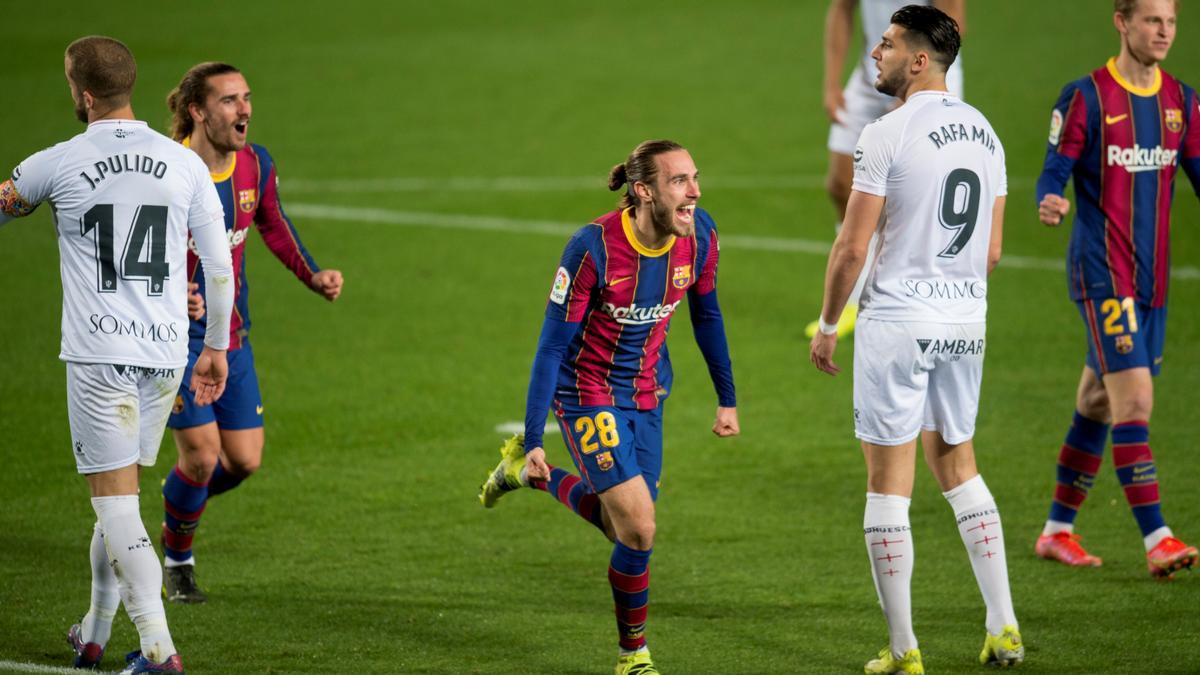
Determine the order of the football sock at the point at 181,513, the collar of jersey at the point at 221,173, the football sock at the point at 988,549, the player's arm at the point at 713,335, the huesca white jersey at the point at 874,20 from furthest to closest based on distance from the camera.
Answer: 1. the huesca white jersey at the point at 874,20
2. the football sock at the point at 181,513
3. the collar of jersey at the point at 221,173
4. the player's arm at the point at 713,335
5. the football sock at the point at 988,549

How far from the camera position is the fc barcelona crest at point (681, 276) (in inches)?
237

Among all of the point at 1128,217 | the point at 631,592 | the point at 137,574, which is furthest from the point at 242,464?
the point at 1128,217

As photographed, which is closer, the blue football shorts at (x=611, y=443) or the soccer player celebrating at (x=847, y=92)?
the blue football shorts at (x=611, y=443)

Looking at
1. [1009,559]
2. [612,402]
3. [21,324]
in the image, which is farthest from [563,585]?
[21,324]

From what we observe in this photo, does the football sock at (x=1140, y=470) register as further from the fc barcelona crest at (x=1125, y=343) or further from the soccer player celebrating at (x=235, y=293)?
the soccer player celebrating at (x=235, y=293)

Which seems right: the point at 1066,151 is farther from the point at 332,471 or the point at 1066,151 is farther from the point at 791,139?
the point at 791,139

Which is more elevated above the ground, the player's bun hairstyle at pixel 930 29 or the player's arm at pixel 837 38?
the player's arm at pixel 837 38

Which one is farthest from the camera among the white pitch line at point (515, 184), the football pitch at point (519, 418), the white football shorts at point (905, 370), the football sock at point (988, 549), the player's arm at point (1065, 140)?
the white pitch line at point (515, 184)

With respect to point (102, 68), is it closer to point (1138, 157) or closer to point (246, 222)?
point (246, 222)

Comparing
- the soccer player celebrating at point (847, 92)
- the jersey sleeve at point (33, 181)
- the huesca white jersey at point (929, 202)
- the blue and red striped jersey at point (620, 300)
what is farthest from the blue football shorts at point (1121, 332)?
the jersey sleeve at point (33, 181)

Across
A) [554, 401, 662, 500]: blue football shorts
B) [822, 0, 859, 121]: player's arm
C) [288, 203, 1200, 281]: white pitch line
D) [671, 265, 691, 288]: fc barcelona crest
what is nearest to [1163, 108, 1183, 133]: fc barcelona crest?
Answer: [671, 265, 691, 288]: fc barcelona crest

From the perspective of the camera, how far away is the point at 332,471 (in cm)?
890

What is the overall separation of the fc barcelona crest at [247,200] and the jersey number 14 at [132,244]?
4.48 feet

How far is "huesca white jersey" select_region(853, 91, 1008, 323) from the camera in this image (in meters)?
5.66
